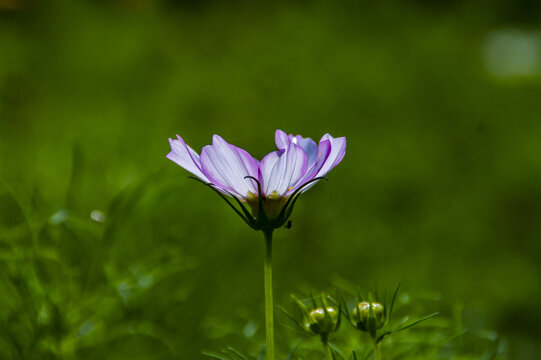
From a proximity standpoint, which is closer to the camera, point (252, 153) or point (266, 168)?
point (266, 168)

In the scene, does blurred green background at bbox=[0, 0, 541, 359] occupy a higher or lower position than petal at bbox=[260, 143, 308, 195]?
lower

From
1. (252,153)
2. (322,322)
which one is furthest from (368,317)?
(252,153)

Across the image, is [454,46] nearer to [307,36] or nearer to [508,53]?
[508,53]

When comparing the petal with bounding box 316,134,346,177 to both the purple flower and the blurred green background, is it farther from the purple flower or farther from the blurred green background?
the blurred green background

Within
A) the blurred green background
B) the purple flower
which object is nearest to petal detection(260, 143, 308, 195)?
the purple flower

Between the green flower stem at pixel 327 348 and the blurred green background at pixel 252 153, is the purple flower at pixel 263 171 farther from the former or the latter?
the blurred green background at pixel 252 153

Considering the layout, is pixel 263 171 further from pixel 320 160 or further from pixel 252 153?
pixel 252 153

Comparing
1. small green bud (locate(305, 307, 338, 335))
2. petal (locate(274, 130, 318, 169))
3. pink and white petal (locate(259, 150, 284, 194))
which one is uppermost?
petal (locate(274, 130, 318, 169))
